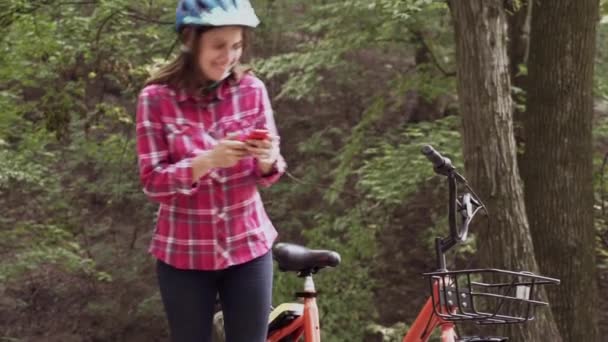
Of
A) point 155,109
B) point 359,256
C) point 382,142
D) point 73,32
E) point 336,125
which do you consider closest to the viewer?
point 155,109

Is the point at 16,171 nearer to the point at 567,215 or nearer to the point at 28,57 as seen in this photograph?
the point at 28,57

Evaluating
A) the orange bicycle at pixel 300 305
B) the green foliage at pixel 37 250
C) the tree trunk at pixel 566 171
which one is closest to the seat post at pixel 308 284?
the orange bicycle at pixel 300 305

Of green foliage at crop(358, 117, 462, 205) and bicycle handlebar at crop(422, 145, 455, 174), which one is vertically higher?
bicycle handlebar at crop(422, 145, 455, 174)

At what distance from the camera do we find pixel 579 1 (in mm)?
6438

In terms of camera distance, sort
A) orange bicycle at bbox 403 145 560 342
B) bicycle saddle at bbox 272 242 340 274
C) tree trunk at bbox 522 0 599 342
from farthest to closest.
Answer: tree trunk at bbox 522 0 599 342 < bicycle saddle at bbox 272 242 340 274 < orange bicycle at bbox 403 145 560 342

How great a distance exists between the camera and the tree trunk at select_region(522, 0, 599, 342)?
21.5 feet

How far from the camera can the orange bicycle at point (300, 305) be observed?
3.30 meters

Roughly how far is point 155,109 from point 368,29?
599cm

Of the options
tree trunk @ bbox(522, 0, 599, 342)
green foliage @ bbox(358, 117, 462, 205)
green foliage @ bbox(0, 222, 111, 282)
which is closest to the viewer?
tree trunk @ bbox(522, 0, 599, 342)

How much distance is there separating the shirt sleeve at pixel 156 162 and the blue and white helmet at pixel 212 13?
0.80 feet

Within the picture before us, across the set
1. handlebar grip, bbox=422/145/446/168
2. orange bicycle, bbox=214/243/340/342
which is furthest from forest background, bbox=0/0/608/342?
handlebar grip, bbox=422/145/446/168

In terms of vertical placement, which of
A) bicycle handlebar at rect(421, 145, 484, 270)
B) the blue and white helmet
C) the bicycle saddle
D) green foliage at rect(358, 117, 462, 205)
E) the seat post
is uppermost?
the blue and white helmet

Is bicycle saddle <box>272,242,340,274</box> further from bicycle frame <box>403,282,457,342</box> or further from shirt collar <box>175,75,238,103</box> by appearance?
shirt collar <box>175,75,238,103</box>

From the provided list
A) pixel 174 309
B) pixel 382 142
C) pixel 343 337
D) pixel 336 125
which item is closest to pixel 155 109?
pixel 174 309
